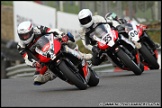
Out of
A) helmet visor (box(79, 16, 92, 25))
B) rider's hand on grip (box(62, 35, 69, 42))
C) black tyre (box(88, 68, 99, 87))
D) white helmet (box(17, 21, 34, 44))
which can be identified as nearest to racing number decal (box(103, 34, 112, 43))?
helmet visor (box(79, 16, 92, 25))

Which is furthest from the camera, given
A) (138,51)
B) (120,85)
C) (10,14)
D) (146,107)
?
(10,14)

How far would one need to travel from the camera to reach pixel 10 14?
2591 cm

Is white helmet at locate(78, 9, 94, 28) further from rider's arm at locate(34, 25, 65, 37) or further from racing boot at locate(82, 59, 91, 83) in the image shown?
racing boot at locate(82, 59, 91, 83)

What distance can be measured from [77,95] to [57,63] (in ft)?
2.56

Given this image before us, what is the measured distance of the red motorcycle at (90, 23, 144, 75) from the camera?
14398 millimetres

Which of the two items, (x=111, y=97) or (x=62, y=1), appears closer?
(x=111, y=97)

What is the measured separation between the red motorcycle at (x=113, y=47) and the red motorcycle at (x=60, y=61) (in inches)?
76.1

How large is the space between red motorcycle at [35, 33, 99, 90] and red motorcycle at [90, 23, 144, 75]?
193 centimetres

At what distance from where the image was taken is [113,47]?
14.6 meters

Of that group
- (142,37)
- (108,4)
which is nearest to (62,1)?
(108,4)

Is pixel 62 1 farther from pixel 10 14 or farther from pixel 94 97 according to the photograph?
pixel 94 97

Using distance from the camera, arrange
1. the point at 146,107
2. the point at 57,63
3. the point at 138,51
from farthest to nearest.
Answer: the point at 138,51, the point at 57,63, the point at 146,107

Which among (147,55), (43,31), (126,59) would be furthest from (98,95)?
(147,55)

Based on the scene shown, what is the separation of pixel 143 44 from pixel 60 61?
5175 millimetres
